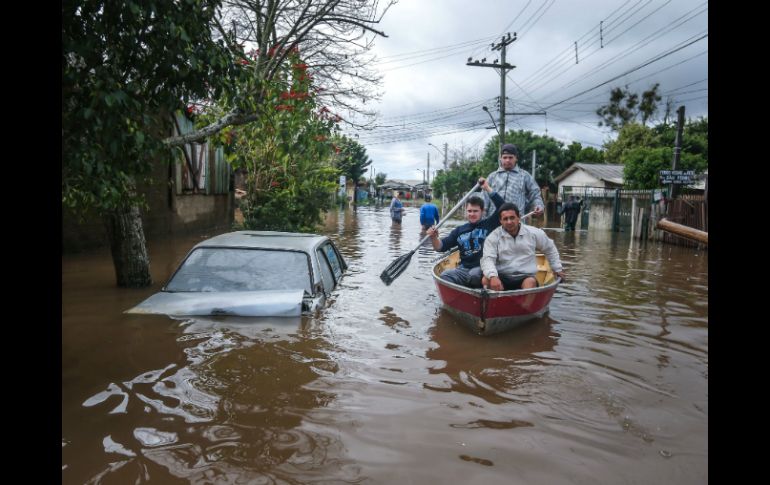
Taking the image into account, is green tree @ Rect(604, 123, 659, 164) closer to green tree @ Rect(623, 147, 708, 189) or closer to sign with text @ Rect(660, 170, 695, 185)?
green tree @ Rect(623, 147, 708, 189)

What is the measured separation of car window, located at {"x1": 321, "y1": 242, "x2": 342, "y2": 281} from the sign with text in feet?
37.9

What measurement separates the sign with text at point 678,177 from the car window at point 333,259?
11552 mm

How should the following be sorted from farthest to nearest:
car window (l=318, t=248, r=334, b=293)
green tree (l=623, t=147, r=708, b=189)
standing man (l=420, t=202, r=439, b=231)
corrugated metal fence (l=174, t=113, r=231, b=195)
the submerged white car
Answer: green tree (l=623, t=147, r=708, b=189)
standing man (l=420, t=202, r=439, b=231)
corrugated metal fence (l=174, t=113, r=231, b=195)
car window (l=318, t=248, r=334, b=293)
the submerged white car

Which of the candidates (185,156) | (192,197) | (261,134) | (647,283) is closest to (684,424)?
(647,283)

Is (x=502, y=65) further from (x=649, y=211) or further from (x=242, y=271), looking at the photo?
(x=242, y=271)

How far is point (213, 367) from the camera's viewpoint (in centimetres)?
514

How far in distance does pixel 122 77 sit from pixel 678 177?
1556 centimetres

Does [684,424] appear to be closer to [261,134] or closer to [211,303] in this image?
[211,303]

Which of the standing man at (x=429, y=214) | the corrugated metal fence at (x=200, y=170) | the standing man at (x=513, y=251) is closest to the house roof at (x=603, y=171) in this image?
the standing man at (x=429, y=214)

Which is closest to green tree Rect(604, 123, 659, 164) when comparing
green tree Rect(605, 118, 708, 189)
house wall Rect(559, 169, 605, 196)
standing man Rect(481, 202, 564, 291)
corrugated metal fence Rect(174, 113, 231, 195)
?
green tree Rect(605, 118, 708, 189)

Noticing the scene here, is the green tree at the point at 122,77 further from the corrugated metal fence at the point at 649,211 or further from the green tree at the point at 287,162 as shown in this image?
the corrugated metal fence at the point at 649,211

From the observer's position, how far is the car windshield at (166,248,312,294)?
629 cm
